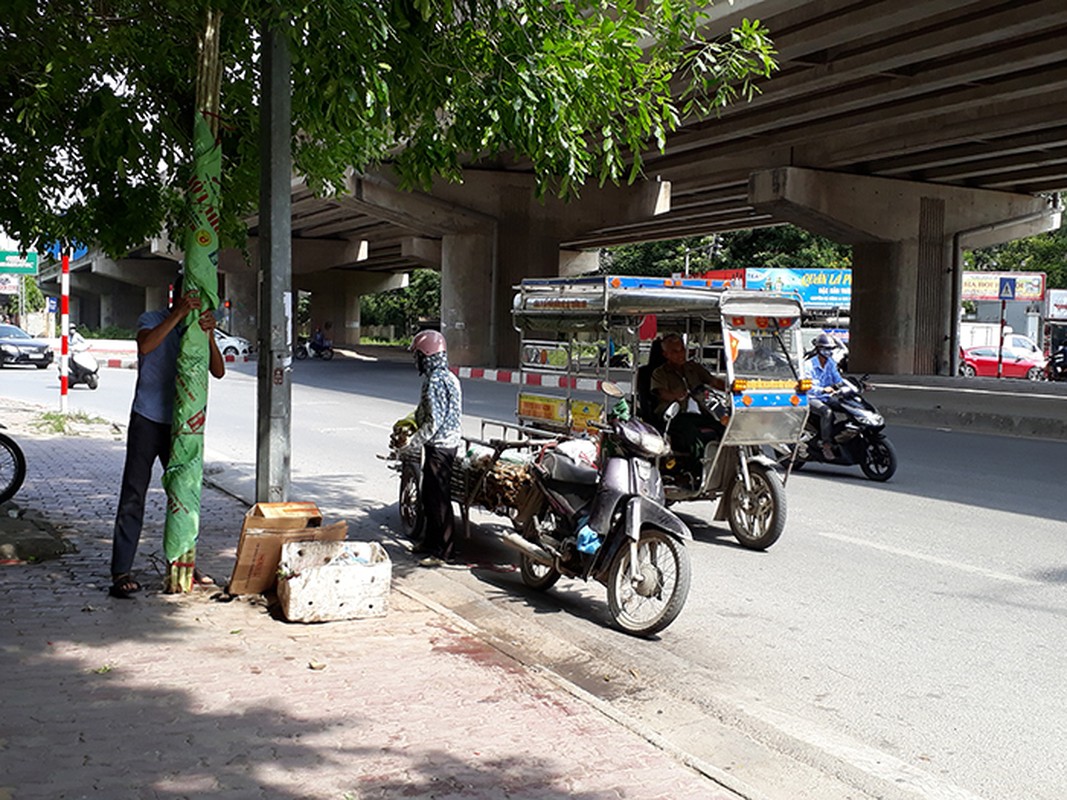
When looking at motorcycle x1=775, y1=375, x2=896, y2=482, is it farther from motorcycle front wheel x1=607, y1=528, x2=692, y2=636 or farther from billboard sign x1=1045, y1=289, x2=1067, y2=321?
billboard sign x1=1045, y1=289, x2=1067, y2=321

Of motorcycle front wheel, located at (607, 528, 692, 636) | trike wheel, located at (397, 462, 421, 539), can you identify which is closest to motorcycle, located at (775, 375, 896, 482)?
trike wheel, located at (397, 462, 421, 539)

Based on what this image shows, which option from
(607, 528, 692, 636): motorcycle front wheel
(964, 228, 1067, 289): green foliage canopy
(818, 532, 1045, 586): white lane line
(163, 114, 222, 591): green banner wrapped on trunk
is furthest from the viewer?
(964, 228, 1067, 289): green foliage canopy

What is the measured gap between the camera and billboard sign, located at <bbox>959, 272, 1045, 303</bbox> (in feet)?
153

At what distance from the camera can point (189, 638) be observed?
531 cm

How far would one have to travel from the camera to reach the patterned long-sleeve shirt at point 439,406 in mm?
7535

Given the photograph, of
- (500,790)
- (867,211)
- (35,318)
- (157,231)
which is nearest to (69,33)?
(157,231)

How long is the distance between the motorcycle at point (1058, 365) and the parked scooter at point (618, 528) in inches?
1342

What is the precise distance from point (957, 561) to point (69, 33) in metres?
7.89

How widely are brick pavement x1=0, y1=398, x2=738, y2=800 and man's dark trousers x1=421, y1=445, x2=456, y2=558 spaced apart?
131cm

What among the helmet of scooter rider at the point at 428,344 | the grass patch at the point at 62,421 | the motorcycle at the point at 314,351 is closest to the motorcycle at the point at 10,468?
the helmet of scooter rider at the point at 428,344

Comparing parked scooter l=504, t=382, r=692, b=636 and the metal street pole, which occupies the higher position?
the metal street pole

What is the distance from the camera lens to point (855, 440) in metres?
12.0

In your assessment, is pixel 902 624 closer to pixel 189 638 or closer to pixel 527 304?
pixel 189 638

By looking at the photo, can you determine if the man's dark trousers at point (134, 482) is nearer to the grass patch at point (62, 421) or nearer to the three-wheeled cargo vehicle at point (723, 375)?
the three-wheeled cargo vehicle at point (723, 375)
